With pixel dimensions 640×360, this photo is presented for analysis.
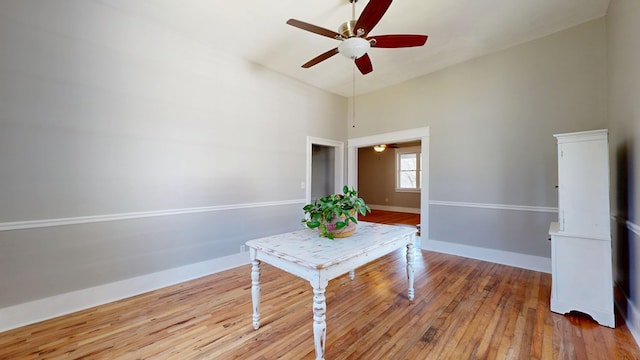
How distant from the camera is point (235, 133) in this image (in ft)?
11.2

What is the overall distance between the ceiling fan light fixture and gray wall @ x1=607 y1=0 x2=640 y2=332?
2016 millimetres

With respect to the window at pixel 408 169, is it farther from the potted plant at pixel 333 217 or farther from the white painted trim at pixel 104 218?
the potted plant at pixel 333 217

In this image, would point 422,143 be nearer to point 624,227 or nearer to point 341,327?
point 624,227

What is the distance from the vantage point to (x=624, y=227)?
2195 millimetres

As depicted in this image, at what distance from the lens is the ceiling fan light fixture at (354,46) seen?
2.05 m

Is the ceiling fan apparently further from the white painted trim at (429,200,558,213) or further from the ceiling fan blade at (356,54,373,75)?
the white painted trim at (429,200,558,213)

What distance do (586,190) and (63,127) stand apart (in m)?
4.60

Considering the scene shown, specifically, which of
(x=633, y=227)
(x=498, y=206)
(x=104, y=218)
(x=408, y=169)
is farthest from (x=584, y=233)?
(x=408, y=169)

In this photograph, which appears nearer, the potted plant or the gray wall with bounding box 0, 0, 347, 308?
the potted plant

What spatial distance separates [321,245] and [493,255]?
9.77 ft

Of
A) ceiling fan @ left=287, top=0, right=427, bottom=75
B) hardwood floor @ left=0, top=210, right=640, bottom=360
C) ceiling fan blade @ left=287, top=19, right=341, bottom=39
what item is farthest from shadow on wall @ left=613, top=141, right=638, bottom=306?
ceiling fan blade @ left=287, top=19, right=341, bottom=39

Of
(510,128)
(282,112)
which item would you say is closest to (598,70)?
(510,128)

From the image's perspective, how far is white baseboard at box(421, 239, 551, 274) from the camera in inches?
121

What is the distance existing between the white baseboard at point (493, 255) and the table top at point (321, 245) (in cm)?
200
